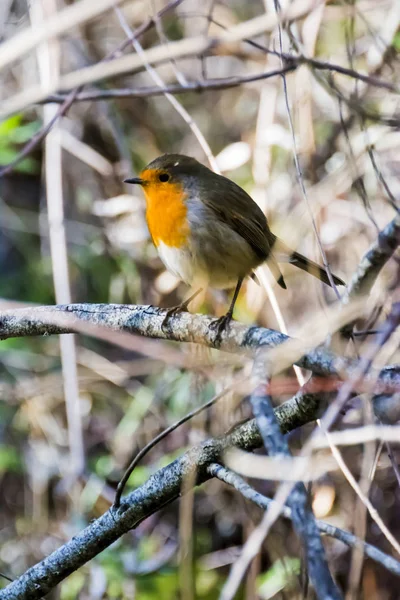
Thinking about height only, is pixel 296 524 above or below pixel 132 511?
below

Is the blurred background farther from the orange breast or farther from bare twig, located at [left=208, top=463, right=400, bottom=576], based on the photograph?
bare twig, located at [left=208, top=463, right=400, bottom=576]

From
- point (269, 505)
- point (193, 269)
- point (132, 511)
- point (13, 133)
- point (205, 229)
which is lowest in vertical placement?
point (269, 505)

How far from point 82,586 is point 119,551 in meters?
0.33

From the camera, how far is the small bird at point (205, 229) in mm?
3068

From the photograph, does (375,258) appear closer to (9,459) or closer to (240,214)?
(240,214)

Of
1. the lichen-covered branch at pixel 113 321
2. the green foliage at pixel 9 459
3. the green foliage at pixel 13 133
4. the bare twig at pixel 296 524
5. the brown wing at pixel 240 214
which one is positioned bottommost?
Answer: the bare twig at pixel 296 524

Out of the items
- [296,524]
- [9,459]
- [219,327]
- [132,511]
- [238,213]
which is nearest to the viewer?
[296,524]

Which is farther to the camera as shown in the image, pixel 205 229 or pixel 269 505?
pixel 205 229

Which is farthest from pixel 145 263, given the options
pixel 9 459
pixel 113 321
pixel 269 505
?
pixel 269 505

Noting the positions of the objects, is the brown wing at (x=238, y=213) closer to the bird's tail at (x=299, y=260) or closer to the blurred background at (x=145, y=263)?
the bird's tail at (x=299, y=260)

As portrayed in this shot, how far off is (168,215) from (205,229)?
178 millimetres

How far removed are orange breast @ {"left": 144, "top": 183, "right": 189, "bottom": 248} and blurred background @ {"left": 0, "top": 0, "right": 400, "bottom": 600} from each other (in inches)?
17.5

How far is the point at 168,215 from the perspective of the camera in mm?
3143

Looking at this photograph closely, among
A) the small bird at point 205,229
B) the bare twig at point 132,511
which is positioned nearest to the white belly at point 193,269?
the small bird at point 205,229
